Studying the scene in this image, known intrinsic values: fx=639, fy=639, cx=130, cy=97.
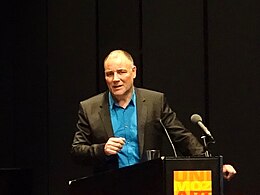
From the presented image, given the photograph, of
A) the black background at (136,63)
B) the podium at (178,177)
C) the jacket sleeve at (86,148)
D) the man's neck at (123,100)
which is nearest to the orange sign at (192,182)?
the podium at (178,177)

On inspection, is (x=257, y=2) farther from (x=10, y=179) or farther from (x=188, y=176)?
(x=188, y=176)

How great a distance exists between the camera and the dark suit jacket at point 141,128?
325 centimetres

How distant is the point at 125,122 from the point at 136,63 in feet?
5.06

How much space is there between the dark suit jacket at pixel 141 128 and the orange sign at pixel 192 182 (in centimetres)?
91

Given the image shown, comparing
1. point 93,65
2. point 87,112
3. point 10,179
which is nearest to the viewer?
point 87,112

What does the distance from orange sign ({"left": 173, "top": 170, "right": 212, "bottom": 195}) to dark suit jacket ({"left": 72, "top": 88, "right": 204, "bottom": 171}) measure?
0.91m

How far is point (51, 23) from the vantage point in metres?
5.00

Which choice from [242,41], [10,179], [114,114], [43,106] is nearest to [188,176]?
[114,114]

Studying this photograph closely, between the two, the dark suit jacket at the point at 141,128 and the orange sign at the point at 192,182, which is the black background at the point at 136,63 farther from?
the orange sign at the point at 192,182

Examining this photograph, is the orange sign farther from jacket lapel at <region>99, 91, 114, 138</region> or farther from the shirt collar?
the shirt collar

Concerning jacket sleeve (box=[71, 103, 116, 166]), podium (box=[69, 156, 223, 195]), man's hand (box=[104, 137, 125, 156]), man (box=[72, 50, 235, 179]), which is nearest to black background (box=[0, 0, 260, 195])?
man (box=[72, 50, 235, 179])

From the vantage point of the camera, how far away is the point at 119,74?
3359 millimetres

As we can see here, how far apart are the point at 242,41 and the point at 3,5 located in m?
1.93

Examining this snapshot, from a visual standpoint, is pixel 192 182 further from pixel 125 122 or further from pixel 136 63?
pixel 136 63
